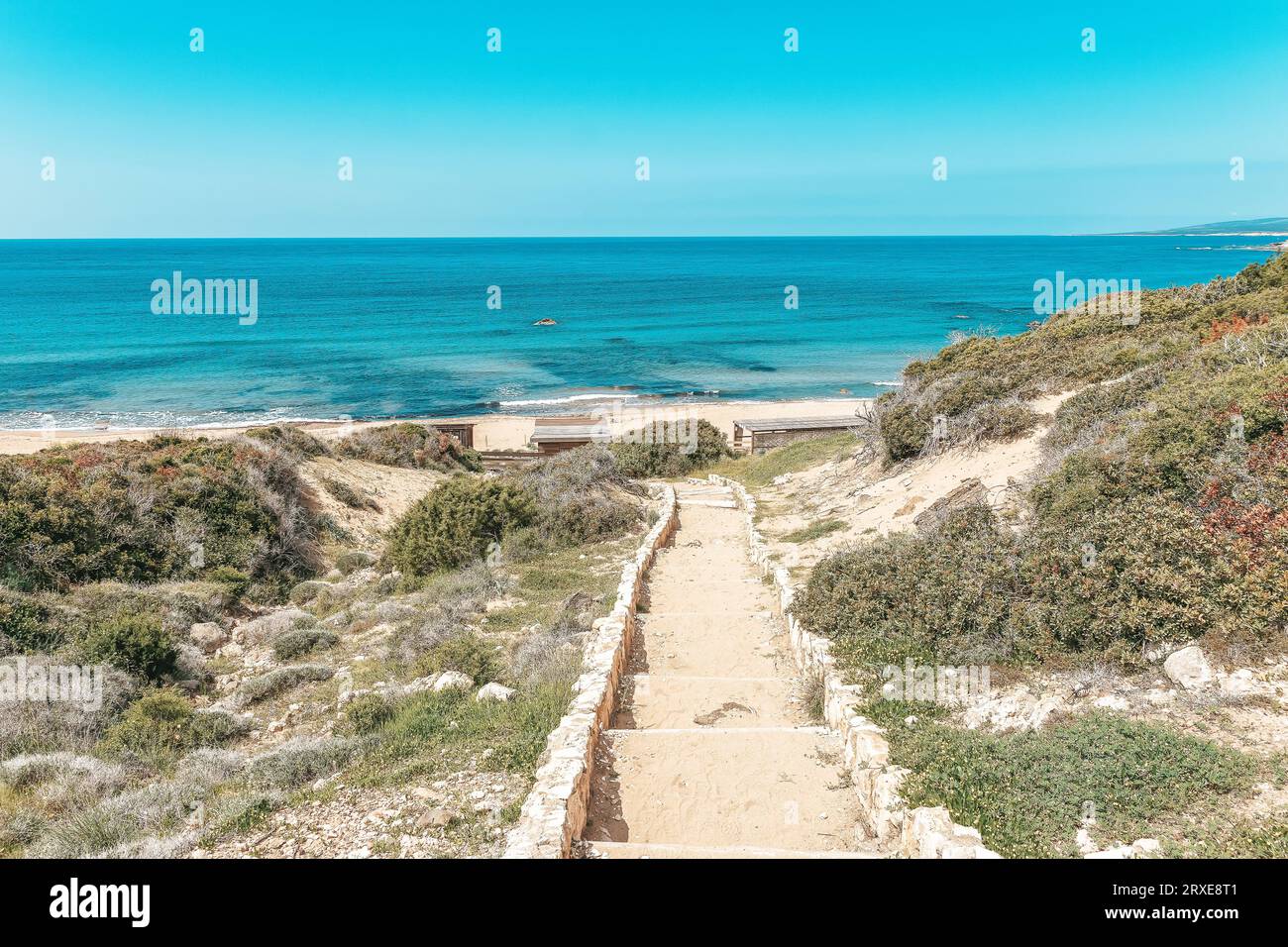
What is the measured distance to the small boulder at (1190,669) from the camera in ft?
18.7

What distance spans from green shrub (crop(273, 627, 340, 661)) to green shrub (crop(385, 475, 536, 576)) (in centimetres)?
321

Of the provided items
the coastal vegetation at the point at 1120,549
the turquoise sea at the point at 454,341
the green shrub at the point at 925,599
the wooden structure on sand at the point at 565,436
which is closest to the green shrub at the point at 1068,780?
the coastal vegetation at the point at 1120,549

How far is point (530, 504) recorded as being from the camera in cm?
1606

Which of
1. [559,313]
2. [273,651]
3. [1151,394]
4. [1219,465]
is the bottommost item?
[273,651]

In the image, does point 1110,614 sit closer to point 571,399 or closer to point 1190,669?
point 1190,669

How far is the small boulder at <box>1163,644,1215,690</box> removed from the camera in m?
5.69

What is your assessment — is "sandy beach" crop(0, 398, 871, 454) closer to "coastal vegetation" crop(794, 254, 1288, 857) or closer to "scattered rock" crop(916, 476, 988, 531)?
"scattered rock" crop(916, 476, 988, 531)

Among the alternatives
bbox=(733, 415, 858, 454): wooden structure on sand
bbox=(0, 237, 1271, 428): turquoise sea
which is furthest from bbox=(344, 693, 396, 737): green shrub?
bbox=(0, 237, 1271, 428): turquoise sea

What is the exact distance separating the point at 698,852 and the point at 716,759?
1.80 meters

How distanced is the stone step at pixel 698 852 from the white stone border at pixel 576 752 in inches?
11.3

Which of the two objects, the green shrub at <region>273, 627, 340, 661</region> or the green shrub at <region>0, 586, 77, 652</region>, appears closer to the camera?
the green shrub at <region>0, 586, 77, 652</region>
